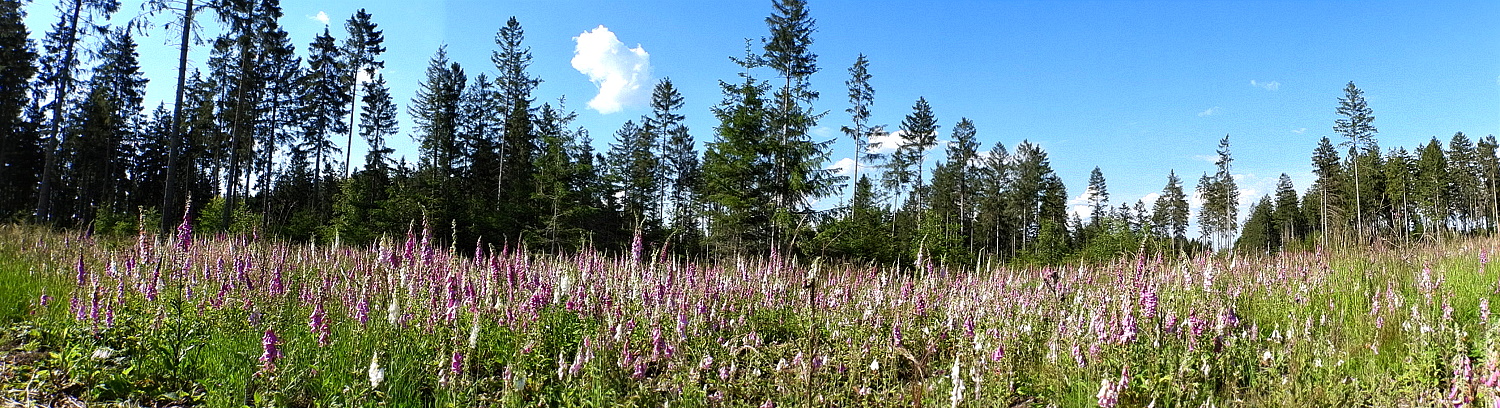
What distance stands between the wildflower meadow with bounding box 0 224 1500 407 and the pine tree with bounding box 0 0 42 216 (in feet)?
93.7

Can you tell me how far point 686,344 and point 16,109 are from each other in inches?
1885

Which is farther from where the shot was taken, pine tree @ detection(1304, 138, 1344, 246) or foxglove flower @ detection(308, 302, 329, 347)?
pine tree @ detection(1304, 138, 1344, 246)

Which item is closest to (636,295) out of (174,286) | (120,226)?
(174,286)

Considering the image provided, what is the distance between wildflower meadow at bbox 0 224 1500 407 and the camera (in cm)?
328

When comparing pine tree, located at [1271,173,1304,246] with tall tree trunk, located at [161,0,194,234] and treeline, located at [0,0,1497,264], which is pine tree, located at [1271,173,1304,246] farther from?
tall tree trunk, located at [161,0,194,234]

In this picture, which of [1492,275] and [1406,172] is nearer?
[1492,275]

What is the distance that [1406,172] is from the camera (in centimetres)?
5606

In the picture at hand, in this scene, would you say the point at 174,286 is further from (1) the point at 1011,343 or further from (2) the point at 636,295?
(1) the point at 1011,343

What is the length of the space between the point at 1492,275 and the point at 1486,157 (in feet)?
257

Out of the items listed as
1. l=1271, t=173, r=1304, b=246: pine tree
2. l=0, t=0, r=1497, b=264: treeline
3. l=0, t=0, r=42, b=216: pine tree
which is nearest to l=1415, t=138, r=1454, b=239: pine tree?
l=0, t=0, r=1497, b=264: treeline

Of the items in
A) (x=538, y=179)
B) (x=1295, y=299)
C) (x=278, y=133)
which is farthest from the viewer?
(x=278, y=133)

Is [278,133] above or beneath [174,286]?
above

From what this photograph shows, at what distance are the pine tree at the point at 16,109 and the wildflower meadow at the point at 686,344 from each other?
93.7 feet

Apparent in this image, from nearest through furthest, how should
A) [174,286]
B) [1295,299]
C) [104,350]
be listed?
[104,350], [174,286], [1295,299]
